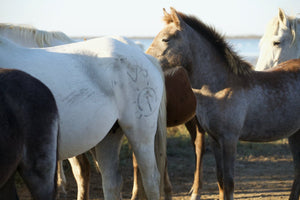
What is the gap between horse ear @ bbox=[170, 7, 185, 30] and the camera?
3.67m

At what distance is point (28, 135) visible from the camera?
1698 mm

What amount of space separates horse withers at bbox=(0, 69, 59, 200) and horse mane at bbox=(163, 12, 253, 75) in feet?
7.60

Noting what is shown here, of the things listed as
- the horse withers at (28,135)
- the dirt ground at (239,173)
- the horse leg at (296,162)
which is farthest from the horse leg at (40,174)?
the horse leg at (296,162)

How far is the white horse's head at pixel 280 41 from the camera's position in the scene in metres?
4.77

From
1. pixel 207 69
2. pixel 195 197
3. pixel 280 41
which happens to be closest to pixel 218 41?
pixel 207 69

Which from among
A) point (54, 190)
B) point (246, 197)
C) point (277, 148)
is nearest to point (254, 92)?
point (246, 197)

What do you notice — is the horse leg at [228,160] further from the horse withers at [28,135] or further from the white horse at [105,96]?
the horse withers at [28,135]

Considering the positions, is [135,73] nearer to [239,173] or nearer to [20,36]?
[20,36]

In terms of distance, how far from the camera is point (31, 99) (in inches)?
68.0

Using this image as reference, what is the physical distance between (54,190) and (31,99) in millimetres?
501

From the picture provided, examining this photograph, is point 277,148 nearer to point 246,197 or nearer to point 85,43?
point 246,197

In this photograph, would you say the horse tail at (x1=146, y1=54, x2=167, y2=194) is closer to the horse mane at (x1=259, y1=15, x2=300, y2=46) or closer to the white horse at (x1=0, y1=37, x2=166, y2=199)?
the white horse at (x1=0, y1=37, x2=166, y2=199)

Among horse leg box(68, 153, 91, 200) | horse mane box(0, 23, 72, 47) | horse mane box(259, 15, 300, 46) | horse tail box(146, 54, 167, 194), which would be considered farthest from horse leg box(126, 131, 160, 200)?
horse mane box(0, 23, 72, 47)

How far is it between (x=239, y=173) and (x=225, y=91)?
107 inches
